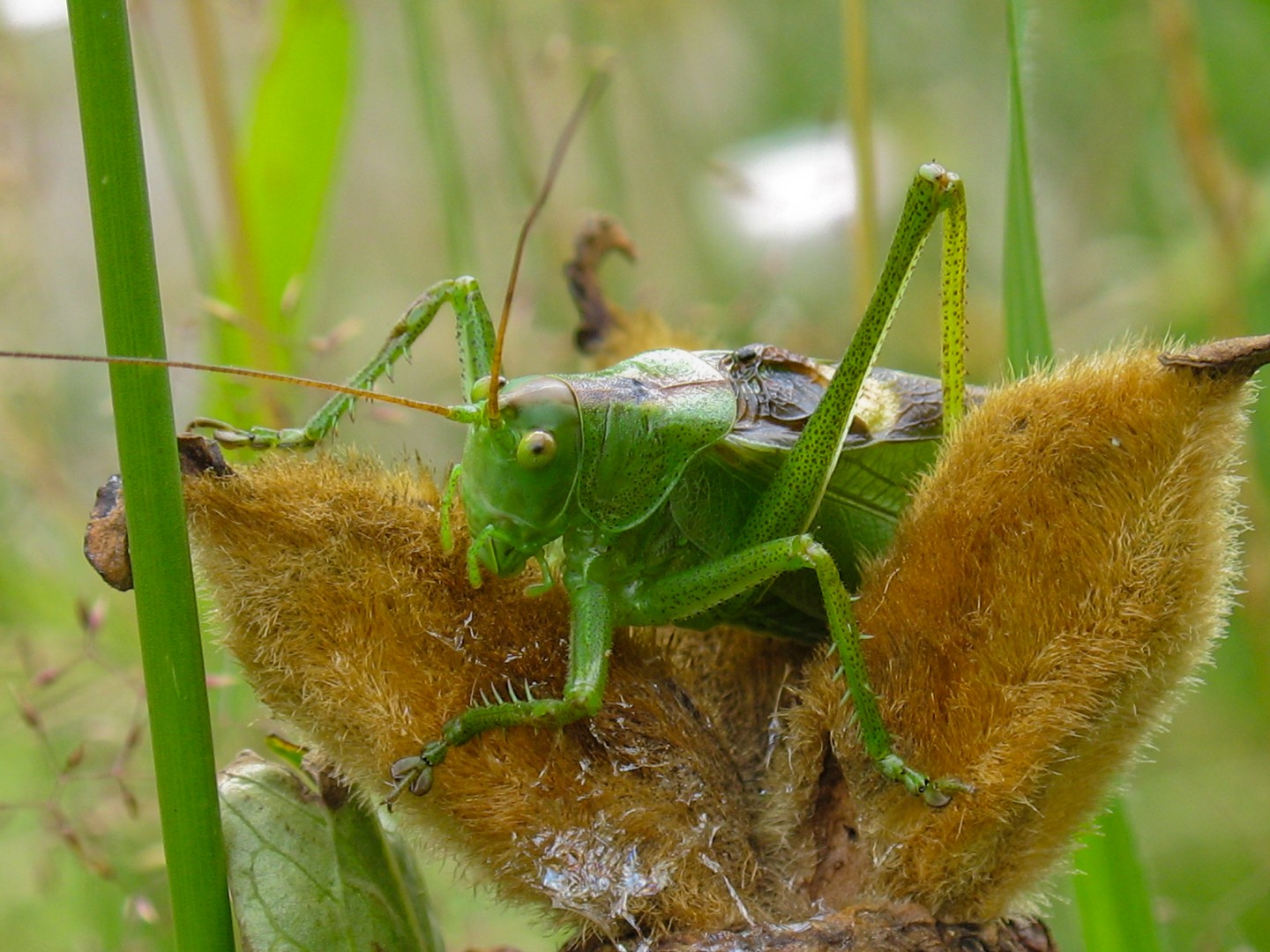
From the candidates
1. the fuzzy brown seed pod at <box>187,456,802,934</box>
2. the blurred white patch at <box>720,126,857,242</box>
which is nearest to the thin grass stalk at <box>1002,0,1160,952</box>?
the fuzzy brown seed pod at <box>187,456,802,934</box>

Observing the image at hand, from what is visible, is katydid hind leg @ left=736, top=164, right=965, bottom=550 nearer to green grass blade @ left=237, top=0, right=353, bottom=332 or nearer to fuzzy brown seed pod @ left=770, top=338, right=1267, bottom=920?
fuzzy brown seed pod @ left=770, top=338, right=1267, bottom=920

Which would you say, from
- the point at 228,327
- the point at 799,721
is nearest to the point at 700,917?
the point at 799,721

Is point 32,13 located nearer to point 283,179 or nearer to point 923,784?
point 283,179

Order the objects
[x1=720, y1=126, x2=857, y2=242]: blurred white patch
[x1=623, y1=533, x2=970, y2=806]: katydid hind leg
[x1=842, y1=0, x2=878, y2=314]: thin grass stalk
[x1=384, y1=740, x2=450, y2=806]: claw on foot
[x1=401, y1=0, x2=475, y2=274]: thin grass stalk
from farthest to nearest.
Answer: [x1=720, y1=126, x2=857, y2=242]: blurred white patch
[x1=401, y1=0, x2=475, y2=274]: thin grass stalk
[x1=842, y1=0, x2=878, y2=314]: thin grass stalk
[x1=623, y1=533, x2=970, y2=806]: katydid hind leg
[x1=384, y1=740, x2=450, y2=806]: claw on foot

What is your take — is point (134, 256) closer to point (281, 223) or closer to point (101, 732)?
point (101, 732)

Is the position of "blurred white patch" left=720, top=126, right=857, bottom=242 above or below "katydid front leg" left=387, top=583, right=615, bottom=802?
above

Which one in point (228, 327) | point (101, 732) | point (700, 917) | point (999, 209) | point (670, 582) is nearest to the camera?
point (700, 917)

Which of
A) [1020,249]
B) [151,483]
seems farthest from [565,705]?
[1020,249]
